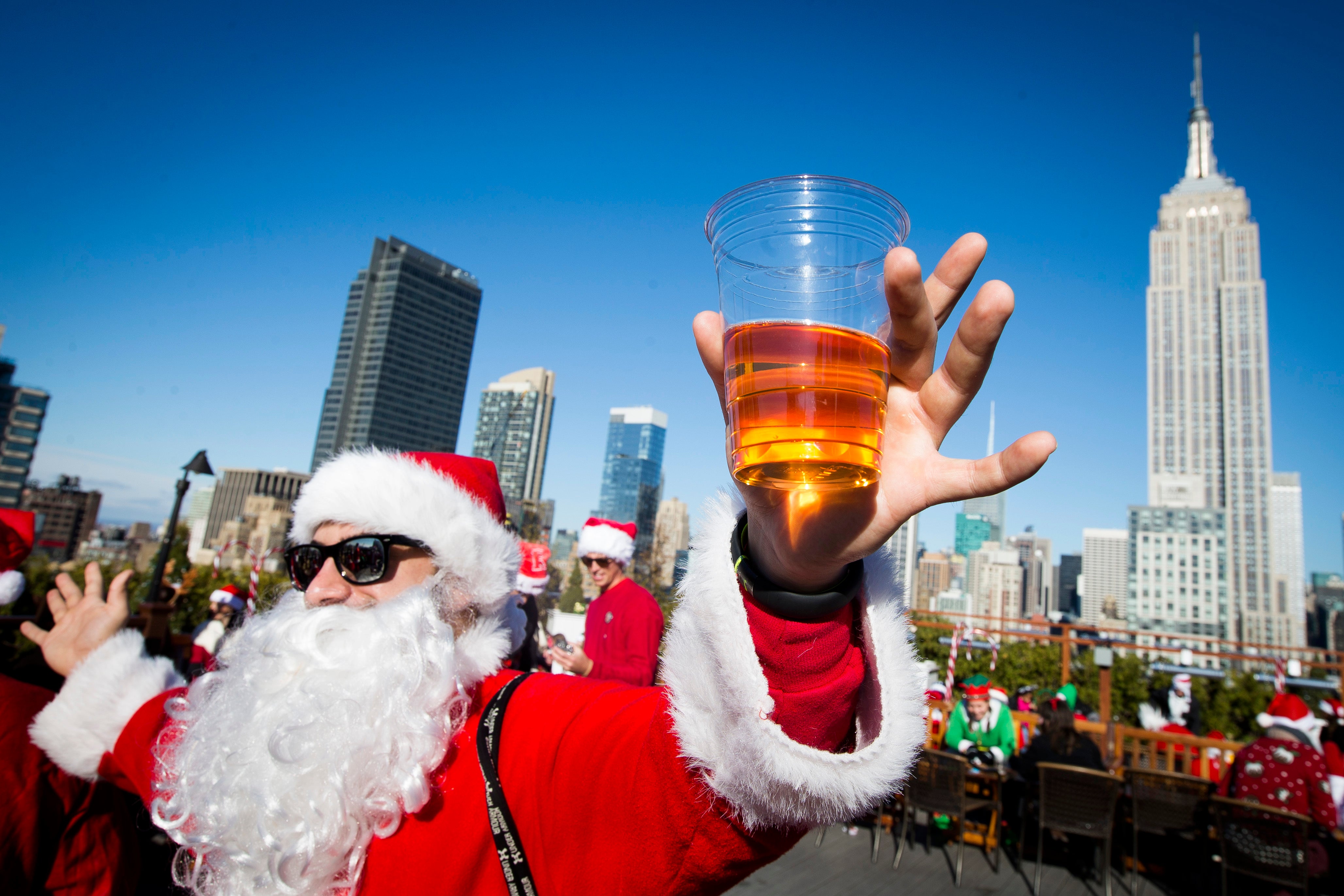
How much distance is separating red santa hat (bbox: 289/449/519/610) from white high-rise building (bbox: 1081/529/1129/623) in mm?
187832

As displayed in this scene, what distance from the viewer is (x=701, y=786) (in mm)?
1020

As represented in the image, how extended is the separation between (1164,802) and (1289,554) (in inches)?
7114

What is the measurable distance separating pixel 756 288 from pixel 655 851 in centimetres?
85

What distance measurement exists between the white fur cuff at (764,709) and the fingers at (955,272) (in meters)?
0.41

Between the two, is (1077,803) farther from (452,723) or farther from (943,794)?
(452,723)

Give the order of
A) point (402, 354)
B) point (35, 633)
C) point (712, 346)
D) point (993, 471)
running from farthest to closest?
point (402, 354)
point (35, 633)
point (712, 346)
point (993, 471)

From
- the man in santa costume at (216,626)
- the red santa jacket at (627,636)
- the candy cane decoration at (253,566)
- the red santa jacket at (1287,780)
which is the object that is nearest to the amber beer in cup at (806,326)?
the candy cane decoration at (253,566)

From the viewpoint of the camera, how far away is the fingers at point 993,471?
79 cm

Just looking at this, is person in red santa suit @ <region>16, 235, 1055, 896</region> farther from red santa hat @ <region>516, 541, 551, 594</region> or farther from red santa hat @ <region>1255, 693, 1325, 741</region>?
red santa hat @ <region>1255, 693, 1325, 741</region>

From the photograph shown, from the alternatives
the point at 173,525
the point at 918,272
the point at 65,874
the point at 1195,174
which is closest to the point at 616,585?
the point at 65,874

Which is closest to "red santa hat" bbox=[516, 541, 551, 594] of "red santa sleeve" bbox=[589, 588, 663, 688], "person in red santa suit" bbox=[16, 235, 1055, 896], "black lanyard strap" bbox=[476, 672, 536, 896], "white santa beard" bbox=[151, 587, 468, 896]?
"red santa sleeve" bbox=[589, 588, 663, 688]

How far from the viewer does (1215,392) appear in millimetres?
120375

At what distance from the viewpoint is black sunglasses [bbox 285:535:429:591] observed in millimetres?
1740

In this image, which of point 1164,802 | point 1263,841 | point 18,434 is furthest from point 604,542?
point 18,434
